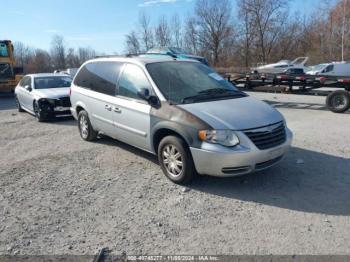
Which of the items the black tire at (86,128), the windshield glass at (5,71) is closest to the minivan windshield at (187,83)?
the black tire at (86,128)

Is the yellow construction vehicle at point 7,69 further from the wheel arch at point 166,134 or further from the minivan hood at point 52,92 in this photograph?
the wheel arch at point 166,134

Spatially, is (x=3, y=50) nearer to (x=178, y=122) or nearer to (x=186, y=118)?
(x=178, y=122)

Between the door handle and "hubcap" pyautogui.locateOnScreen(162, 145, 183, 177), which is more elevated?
the door handle

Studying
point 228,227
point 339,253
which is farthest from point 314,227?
point 228,227

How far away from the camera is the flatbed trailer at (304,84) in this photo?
10.6m

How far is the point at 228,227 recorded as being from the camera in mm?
3779

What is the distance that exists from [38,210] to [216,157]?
94.4 inches

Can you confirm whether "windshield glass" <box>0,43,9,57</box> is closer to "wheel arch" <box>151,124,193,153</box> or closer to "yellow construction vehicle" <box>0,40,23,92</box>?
"yellow construction vehicle" <box>0,40,23,92</box>

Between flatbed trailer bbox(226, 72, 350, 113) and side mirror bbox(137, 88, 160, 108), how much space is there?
768cm

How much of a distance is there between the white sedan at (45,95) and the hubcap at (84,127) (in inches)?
131

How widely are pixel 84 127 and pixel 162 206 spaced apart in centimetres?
385

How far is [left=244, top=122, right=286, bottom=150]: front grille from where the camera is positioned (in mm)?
4504

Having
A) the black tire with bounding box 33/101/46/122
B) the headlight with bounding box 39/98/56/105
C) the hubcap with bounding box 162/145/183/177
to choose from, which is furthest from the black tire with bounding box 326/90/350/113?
the black tire with bounding box 33/101/46/122

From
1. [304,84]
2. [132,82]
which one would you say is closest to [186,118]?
[132,82]
